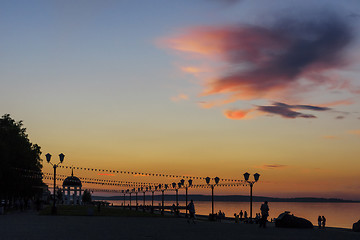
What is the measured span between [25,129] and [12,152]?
21.6 metres

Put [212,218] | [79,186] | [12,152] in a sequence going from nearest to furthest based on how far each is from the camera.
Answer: [212,218]
[12,152]
[79,186]

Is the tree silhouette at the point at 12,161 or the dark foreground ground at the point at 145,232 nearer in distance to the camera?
the dark foreground ground at the point at 145,232

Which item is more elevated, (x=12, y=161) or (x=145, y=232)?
(x=12, y=161)

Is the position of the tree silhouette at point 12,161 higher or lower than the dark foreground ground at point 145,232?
higher

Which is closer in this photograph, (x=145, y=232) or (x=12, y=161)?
(x=145, y=232)

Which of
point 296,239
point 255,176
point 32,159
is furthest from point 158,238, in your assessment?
point 32,159

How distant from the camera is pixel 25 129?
95625 mm

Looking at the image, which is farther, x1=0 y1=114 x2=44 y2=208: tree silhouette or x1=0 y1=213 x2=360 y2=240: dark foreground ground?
x1=0 y1=114 x2=44 y2=208: tree silhouette

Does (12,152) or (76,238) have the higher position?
(12,152)

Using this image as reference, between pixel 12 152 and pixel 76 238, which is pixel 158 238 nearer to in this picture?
pixel 76 238

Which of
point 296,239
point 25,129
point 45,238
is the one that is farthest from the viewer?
point 25,129

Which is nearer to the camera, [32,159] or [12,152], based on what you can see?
[12,152]

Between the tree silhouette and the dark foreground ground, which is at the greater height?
the tree silhouette

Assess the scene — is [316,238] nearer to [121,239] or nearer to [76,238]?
[121,239]
